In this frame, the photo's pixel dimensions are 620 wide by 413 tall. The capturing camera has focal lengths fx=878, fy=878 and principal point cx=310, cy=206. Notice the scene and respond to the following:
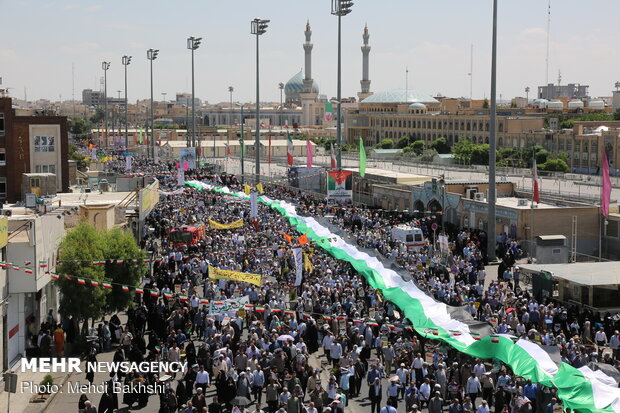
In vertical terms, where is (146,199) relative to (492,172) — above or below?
below

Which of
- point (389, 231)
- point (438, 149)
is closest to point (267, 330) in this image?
point (389, 231)

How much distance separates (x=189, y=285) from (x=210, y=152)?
76.9m

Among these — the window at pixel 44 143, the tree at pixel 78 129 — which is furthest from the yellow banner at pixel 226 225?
the tree at pixel 78 129

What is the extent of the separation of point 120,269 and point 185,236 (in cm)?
1177

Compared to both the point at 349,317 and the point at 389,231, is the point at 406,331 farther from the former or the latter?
the point at 389,231

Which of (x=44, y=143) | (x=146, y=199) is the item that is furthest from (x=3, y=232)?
(x=44, y=143)

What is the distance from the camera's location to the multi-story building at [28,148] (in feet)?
125

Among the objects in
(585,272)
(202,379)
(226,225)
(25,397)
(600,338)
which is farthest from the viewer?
(226,225)

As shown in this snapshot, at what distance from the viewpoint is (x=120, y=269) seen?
21234 millimetres

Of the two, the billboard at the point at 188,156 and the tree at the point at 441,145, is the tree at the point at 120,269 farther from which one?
the tree at the point at 441,145

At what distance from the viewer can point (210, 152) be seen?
9956 centimetres

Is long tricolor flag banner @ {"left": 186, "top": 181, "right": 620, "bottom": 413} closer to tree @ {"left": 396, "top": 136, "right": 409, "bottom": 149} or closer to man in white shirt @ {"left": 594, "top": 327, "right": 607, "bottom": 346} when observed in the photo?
man in white shirt @ {"left": 594, "top": 327, "right": 607, "bottom": 346}

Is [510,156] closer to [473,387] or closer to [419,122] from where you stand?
[419,122]

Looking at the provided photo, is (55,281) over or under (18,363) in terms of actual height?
over
